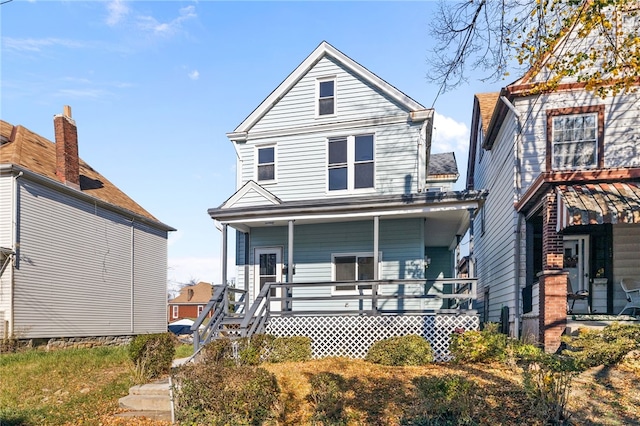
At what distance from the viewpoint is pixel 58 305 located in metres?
15.0

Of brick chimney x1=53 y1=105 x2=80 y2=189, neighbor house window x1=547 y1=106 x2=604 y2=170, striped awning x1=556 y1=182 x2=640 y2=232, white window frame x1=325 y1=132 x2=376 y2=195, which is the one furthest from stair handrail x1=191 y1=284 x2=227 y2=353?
neighbor house window x1=547 y1=106 x2=604 y2=170

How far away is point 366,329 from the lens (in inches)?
410

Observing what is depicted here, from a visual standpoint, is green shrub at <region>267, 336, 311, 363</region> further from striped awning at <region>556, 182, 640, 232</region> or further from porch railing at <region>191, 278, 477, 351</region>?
striped awning at <region>556, 182, 640, 232</region>

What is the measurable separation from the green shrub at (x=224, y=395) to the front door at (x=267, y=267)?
23.8 ft

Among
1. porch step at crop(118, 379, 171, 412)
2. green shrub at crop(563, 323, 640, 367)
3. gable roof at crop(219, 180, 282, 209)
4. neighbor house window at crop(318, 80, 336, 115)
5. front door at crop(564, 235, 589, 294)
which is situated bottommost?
porch step at crop(118, 379, 171, 412)

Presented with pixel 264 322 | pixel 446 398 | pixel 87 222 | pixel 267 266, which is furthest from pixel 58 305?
pixel 446 398

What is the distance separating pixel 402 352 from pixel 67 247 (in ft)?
42.0

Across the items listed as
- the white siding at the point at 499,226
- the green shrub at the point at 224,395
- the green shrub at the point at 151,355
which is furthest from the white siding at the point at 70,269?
the white siding at the point at 499,226

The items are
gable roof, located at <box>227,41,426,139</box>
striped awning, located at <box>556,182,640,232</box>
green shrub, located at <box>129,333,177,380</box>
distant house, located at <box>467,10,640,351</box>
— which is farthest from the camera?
gable roof, located at <box>227,41,426,139</box>

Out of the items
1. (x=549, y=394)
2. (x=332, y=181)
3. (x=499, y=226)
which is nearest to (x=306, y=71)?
(x=332, y=181)

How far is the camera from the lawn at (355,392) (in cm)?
590

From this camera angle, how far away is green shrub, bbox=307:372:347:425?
5859mm

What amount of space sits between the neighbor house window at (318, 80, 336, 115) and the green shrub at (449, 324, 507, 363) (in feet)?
28.3

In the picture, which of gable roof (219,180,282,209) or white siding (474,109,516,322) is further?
gable roof (219,180,282,209)
